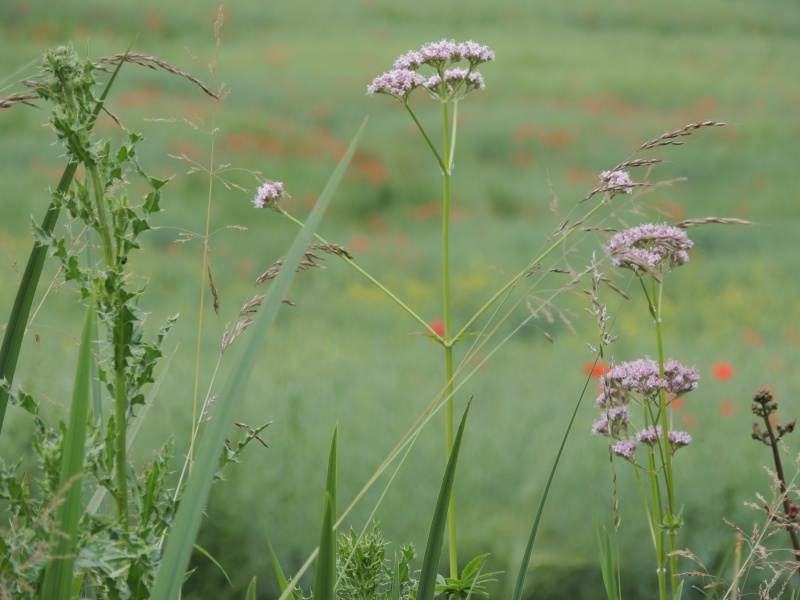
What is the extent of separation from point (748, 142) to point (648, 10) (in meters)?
5.79

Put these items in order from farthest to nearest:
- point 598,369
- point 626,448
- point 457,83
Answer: point 598,369
point 457,83
point 626,448

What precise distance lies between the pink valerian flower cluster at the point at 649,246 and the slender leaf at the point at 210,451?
1.03ft

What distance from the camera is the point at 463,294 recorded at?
564cm

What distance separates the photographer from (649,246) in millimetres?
1023

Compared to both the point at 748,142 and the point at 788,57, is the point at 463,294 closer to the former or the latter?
the point at 748,142

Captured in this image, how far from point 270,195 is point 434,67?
26 cm

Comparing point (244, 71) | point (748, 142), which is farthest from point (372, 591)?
point (244, 71)

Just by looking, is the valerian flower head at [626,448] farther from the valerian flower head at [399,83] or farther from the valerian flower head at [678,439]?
the valerian flower head at [399,83]

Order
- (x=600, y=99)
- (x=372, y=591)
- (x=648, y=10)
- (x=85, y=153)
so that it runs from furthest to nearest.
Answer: (x=648, y=10) < (x=600, y=99) < (x=372, y=591) < (x=85, y=153)

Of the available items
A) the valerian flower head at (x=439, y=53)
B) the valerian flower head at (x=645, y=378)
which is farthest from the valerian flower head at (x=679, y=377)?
the valerian flower head at (x=439, y=53)

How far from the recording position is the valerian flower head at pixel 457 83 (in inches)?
44.0

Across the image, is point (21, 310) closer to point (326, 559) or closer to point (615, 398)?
point (326, 559)

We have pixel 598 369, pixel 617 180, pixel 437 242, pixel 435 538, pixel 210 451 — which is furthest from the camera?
pixel 437 242

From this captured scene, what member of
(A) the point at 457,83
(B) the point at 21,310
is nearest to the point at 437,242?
(A) the point at 457,83
